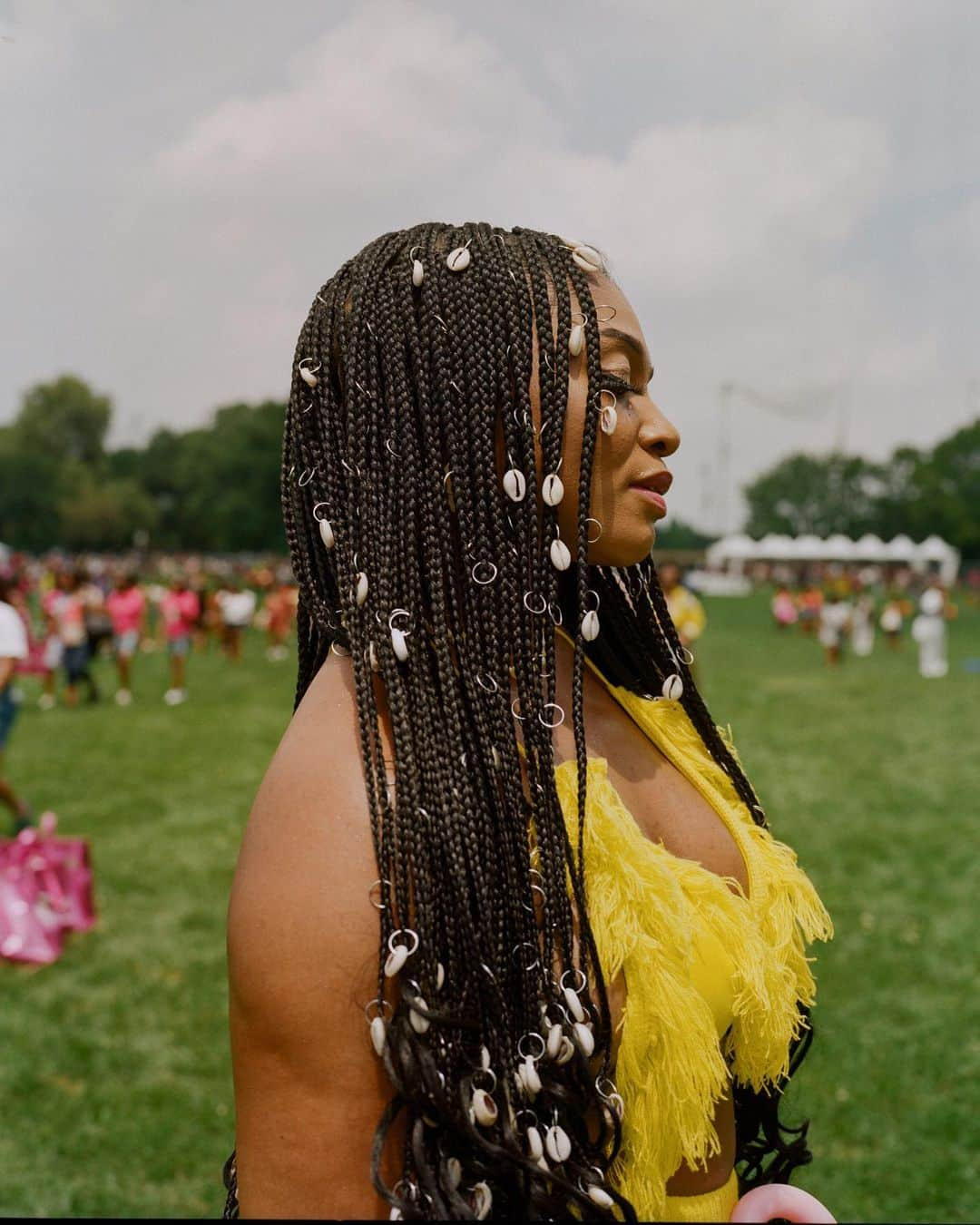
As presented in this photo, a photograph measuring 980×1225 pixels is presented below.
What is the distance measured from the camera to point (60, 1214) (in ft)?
11.6

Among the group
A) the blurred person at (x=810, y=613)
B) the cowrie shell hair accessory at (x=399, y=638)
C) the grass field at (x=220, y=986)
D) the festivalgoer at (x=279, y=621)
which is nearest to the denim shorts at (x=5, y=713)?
the grass field at (x=220, y=986)

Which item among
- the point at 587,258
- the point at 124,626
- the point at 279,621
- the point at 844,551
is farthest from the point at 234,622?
the point at 844,551

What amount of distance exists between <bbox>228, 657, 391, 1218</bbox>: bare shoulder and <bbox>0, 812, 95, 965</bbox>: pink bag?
4.76m

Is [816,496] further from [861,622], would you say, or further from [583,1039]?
[583,1039]

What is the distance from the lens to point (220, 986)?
522 centimetres

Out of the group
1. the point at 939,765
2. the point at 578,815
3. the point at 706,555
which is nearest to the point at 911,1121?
the point at 578,815

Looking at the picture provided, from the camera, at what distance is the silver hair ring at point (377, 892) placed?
1310mm

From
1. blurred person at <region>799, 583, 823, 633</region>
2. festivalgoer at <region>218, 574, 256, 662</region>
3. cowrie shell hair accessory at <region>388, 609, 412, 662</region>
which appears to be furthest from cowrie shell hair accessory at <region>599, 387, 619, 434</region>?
blurred person at <region>799, 583, 823, 633</region>

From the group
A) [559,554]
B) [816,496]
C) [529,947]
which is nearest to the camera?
[529,947]

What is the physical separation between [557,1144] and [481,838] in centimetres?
40

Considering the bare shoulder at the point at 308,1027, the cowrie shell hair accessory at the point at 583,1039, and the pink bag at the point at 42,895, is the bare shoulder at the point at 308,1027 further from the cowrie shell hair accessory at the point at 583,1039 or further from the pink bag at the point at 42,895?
the pink bag at the point at 42,895

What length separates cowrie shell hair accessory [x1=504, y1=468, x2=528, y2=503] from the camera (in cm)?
147

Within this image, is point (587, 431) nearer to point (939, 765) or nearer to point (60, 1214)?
point (60, 1214)

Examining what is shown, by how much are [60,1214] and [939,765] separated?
870cm
